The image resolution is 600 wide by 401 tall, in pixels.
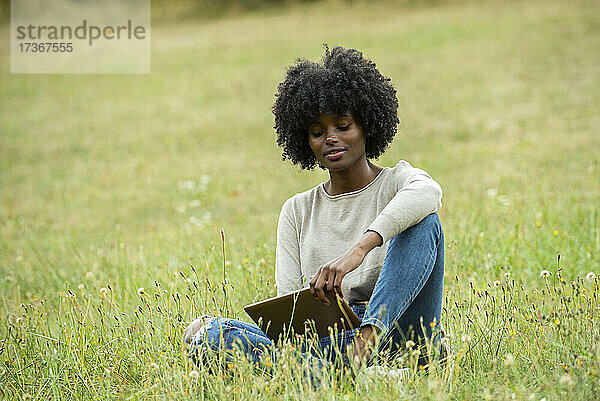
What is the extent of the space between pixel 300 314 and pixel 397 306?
43 centimetres

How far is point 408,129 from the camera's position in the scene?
41.2 feet

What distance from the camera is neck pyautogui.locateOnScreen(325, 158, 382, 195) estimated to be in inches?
152

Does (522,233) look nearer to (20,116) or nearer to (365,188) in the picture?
(365,188)

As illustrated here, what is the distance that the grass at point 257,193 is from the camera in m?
3.55

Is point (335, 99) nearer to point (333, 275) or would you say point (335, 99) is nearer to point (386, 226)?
point (386, 226)

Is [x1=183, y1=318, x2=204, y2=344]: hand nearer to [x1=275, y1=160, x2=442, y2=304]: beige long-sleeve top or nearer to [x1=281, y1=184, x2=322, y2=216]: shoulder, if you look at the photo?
[x1=275, y1=160, x2=442, y2=304]: beige long-sleeve top

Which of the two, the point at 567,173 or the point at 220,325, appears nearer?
the point at 220,325

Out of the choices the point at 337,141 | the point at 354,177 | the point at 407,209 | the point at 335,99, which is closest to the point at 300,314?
the point at 407,209

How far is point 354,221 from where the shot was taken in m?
3.82

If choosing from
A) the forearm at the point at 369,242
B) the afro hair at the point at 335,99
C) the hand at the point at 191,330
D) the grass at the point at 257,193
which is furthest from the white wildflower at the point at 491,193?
the hand at the point at 191,330

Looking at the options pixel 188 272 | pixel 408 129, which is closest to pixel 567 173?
pixel 408 129

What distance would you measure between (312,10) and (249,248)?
61.0 feet
